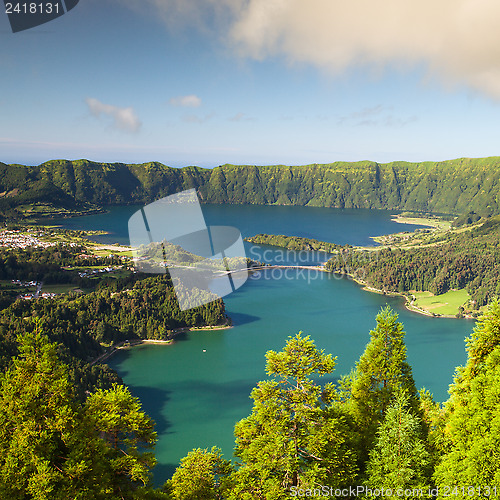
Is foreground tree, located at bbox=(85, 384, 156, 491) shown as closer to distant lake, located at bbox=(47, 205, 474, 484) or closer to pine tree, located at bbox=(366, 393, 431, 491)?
pine tree, located at bbox=(366, 393, 431, 491)

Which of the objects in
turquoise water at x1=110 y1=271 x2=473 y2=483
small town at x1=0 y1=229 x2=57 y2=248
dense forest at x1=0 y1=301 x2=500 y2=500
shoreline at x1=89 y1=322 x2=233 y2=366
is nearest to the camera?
dense forest at x1=0 y1=301 x2=500 y2=500

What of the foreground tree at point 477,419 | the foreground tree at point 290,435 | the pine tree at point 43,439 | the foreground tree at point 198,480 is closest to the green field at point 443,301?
the foreground tree at point 477,419

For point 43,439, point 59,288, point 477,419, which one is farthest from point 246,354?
point 43,439

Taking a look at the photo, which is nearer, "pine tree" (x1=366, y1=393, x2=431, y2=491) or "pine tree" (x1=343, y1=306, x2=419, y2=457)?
"pine tree" (x1=366, y1=393, x2=431, y2=491)

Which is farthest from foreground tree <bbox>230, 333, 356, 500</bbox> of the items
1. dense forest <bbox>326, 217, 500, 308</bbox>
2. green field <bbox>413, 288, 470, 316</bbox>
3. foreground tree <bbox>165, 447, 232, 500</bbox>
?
dense forest <bbox>326, 217, 500, 308</bbox>

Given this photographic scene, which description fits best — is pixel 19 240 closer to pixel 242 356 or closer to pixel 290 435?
pixel 242 356

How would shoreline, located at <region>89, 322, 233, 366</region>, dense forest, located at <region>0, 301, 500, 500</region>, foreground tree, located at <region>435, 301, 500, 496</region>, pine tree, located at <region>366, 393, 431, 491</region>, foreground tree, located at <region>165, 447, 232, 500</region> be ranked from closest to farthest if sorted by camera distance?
dense forest, located at <region>0, 301, 500, 500</region>
foreground tree, located at <region>435, 301, 500, 496</region>
pine tree, located at <region>366, 393, 431, 491</region>
foreground tree, located at <region>165, 447, 232, 500</region>
shoreline, located at <region>89, 322, 233, 366</region>

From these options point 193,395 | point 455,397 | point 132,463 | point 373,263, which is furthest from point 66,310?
point 373,263
